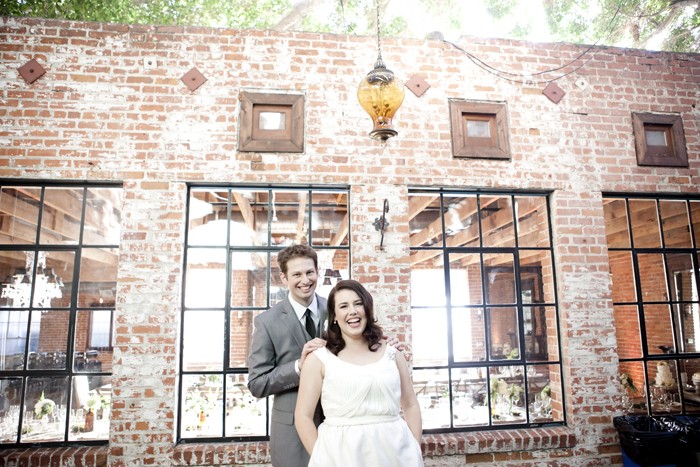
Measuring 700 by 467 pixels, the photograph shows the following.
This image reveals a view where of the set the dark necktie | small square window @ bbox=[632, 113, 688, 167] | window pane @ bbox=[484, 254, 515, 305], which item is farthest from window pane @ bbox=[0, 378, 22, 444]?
small square window @ bbox=[632, 113, 688, 167]

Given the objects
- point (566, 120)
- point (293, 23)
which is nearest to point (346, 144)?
point (566, 120)

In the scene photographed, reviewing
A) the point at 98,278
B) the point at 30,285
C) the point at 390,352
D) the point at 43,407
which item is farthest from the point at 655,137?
the point at 43,407

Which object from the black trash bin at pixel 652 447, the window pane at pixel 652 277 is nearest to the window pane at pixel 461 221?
the window pane at pixel 652 277

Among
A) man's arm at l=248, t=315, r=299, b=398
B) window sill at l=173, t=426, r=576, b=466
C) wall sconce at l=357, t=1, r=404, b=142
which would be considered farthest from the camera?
window sill at l=173, t=426, r=576, b=466

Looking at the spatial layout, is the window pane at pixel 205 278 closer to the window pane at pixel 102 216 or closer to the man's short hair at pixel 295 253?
the window pane at pixel 102 216

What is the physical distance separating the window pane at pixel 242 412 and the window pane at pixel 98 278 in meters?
1.30

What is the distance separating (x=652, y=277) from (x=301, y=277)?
13.2 feet

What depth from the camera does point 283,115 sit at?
4.19 meters

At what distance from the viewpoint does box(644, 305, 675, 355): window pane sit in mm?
4414

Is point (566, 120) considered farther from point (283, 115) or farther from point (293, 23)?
point (293, 23)

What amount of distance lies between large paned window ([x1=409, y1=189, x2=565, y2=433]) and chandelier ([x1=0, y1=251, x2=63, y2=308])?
3166 mm

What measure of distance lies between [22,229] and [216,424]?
2370 millimetres

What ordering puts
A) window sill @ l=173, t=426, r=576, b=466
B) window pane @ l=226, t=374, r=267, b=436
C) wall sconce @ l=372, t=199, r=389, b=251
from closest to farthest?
window sill @ l=173, t=426, r=576, b=466 < window pane @ l=226, t=374, r=267, b=436 < wall sconce @ l=372, t=199, r=389, b=251

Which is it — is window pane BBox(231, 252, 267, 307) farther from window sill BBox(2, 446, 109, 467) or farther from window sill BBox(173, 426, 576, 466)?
window sill BBox(2, 446, 109, 467)
